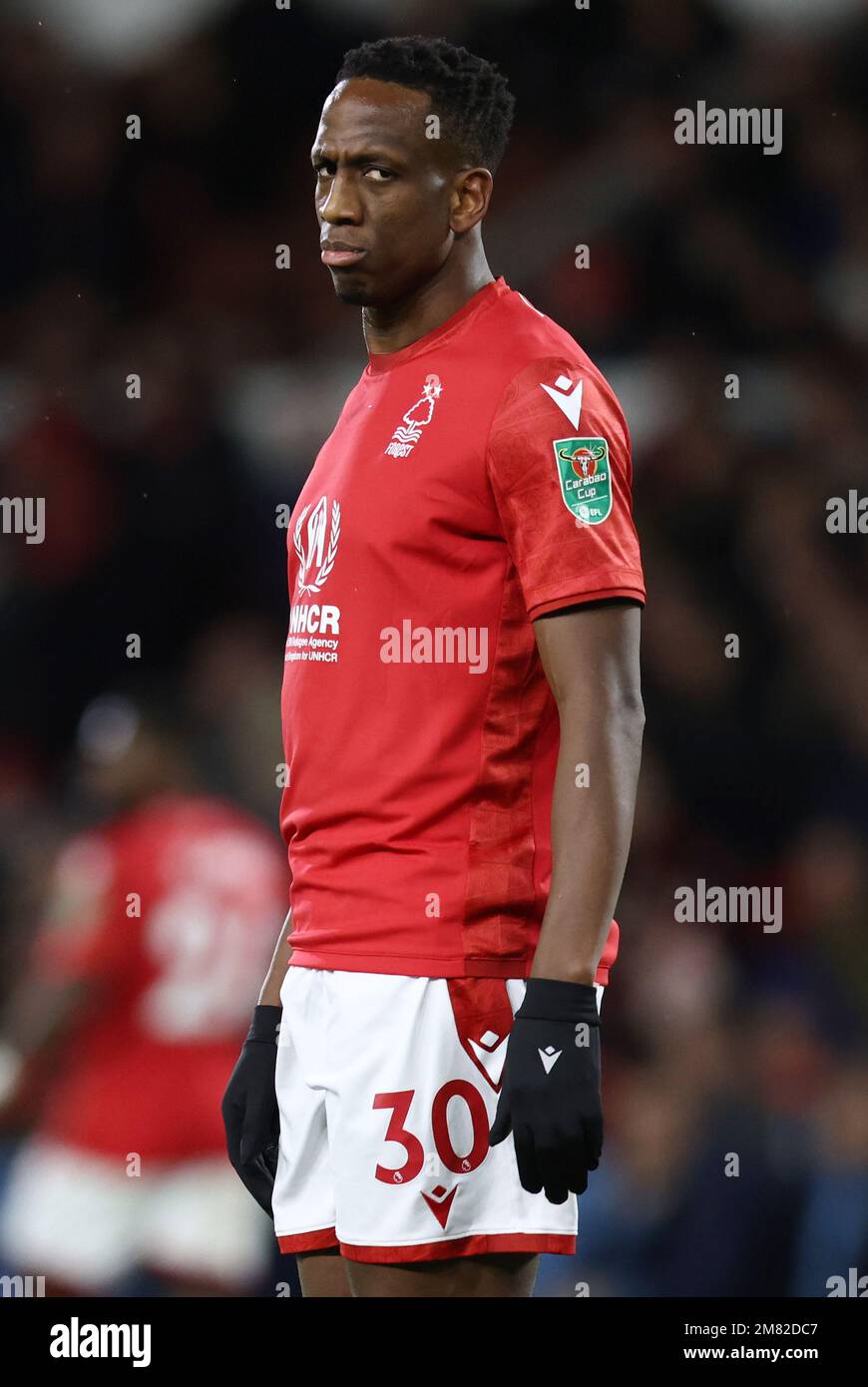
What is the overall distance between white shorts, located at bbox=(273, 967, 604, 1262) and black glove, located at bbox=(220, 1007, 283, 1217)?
0.27 m

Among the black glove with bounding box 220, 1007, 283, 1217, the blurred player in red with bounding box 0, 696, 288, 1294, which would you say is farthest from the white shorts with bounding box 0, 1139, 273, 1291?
the black glove with bounding box 220, 1007, 283, 1217

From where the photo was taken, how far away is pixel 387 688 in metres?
1.64

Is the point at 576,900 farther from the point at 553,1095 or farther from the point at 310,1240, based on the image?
the point at 310,1240

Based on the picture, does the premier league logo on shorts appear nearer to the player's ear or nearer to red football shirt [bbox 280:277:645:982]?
red football shirt [bbox 280:277:645:982]

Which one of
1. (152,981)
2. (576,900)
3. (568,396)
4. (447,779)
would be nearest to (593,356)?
(152,981)

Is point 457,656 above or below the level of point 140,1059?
above

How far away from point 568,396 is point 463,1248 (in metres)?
0.78

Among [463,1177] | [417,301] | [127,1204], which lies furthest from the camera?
[127,1204]

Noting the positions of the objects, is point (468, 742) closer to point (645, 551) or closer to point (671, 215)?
point (645, 551)

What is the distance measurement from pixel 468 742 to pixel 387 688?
93mm

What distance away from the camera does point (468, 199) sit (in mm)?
1770

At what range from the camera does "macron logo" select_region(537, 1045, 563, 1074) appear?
1.49 m

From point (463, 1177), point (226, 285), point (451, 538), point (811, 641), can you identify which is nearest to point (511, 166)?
point (226, 285)

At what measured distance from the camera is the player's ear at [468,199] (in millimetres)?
1763
